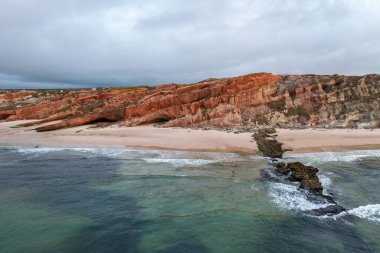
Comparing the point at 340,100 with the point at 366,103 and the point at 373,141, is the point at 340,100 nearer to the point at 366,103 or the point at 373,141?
the point at 366,103

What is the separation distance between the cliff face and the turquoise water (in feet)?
45.2

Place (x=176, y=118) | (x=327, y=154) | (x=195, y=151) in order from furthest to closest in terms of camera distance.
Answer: (x=176, y=118) < (x=195, y=151) < (x=327, y=154)

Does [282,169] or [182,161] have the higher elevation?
[182,161]

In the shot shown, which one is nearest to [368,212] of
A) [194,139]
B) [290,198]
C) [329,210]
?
[329,210]

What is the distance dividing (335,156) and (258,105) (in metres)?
15.6

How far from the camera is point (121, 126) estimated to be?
34594 mm

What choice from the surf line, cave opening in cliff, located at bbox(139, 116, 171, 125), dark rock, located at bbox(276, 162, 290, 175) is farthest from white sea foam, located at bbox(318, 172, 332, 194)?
cave opening in cliff, located at bbox(139, 116, 171, 125)

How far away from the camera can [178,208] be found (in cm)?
1183

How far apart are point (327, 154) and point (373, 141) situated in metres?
5.66

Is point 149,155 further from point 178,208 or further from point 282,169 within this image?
point 178,208

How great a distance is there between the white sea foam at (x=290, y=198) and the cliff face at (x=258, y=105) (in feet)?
61.9

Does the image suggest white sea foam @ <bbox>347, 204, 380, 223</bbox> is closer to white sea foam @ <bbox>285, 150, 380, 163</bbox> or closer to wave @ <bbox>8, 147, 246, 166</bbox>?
white sea foam @ <bbox>285, 150, 380, 163</bbox>

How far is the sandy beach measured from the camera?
904 inches

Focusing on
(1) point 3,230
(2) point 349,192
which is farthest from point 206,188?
(1) point 3,230
